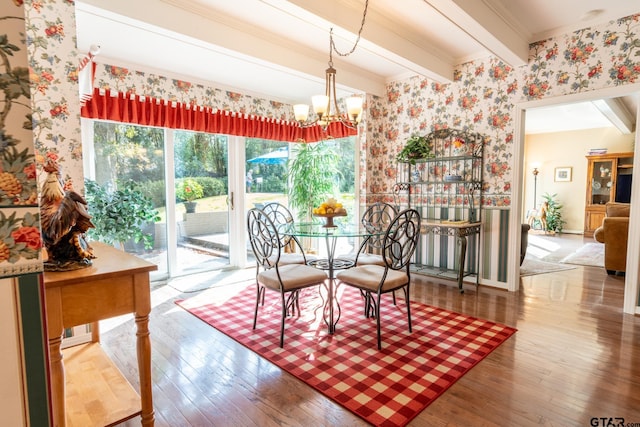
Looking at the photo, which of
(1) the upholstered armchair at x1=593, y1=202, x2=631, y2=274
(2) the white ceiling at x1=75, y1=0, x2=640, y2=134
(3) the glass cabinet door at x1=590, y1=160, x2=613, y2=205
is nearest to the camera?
(2) the white ceiling at x1=75, y1=0, x2=640, y2=134

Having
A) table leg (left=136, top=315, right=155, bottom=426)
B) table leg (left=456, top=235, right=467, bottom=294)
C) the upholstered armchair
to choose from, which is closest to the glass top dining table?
table leg (left=456, top=235, right=467, bottom=294)

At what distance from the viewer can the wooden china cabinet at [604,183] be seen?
7.77m

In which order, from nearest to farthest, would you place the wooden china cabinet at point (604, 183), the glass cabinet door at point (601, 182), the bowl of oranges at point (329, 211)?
the bowl of oranges at point (329, 211) < the wooden china cabinet at point (604, 183) < the glass cabinet door at point (601, 182)

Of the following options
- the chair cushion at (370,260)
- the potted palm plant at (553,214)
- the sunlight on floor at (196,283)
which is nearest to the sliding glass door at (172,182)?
the sunlight on floor at (196,283)

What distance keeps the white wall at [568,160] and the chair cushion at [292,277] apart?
8.70 meters

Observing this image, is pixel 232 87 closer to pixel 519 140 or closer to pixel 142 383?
pixel 519 140

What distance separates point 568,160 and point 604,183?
3.23 ft

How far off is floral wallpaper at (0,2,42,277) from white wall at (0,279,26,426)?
57mm

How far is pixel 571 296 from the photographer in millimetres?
3729

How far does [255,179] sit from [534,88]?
3.67 metres

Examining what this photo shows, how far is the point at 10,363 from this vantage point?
0.77 meters

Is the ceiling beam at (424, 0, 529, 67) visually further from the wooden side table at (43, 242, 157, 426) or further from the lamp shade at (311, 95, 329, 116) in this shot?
the wooden side table at (43, 242, 157, 426)

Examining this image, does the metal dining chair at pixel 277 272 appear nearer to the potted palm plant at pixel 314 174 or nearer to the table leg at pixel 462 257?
the table leg at pixel 462 257

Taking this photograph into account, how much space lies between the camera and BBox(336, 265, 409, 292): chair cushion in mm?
2607
